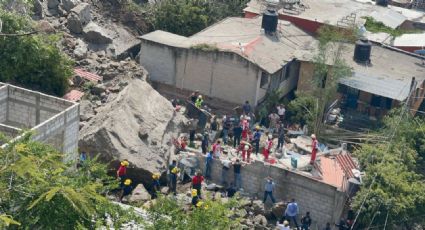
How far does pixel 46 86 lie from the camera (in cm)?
2991

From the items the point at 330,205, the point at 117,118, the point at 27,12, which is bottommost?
the point at 330,205

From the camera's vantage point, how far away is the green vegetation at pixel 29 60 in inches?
1142

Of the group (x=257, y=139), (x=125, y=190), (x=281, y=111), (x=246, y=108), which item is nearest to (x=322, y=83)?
(x=281, y=111)

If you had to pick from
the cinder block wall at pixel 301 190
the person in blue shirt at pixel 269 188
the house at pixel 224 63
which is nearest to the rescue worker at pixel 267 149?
the cinder block wall at pixel 301 190

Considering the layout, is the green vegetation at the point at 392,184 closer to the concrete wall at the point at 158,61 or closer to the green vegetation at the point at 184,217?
the concrete wall at the point at 158,61

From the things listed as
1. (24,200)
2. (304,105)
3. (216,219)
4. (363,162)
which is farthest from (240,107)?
(24,200)

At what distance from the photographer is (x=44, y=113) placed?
951 inches

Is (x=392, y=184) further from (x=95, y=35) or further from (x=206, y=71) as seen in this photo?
(x=95, y=35)

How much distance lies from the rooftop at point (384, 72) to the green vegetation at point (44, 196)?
18298mm

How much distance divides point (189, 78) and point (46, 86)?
280 inches

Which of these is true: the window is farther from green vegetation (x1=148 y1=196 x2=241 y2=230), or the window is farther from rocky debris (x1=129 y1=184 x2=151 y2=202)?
green vegetation (x1=148 y1=196 x2=241 y2=230)

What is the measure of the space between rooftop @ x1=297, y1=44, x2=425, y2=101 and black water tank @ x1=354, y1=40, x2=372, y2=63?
0.89 ft

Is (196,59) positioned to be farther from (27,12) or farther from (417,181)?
(417,181)

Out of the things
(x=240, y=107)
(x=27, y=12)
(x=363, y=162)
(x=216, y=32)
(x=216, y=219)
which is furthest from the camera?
(x=216, y=32)
